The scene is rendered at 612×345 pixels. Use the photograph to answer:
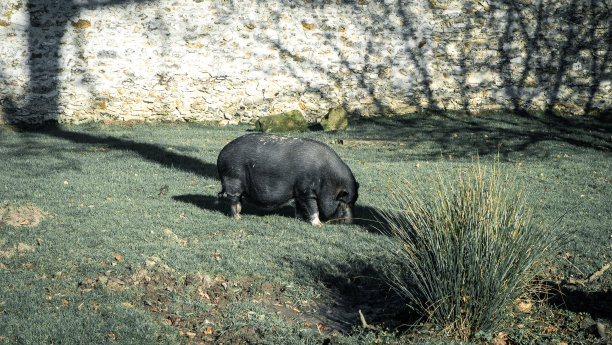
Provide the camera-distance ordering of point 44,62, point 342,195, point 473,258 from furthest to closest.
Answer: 1. point 44,62
2. point 342,195
3. point 473,258

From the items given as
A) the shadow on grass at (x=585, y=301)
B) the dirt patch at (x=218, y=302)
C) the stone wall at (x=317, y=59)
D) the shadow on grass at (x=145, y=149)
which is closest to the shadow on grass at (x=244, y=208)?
the shadow on grass at (x=145, y=149)

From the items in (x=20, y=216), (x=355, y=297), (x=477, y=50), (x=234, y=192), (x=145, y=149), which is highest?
(x=477, y=50)

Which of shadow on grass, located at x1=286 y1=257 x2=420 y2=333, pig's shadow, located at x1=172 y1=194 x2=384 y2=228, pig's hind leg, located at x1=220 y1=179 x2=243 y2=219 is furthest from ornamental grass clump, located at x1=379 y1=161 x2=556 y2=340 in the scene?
pig's hind leg, located at x1=220 y1=179 x2=243 y2=219

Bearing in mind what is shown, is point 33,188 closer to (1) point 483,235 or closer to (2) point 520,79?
(1) point 483,235

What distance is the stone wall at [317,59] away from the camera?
15117mm

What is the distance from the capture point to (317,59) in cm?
1603

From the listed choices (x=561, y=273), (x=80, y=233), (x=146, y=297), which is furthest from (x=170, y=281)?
(x=561, y=273)

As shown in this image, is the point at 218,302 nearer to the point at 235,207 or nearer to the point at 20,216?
the point at 235,207

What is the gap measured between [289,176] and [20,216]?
131 inches

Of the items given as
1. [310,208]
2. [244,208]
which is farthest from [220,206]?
[310,208]

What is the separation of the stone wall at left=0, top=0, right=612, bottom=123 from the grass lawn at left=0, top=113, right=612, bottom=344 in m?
3.78

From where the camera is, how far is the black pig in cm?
721

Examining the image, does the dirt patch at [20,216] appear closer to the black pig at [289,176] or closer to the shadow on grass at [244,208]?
the shadow on grass at [244,208]

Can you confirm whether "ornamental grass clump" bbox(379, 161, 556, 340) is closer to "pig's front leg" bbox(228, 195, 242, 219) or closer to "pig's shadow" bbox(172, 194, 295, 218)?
"pig's front leg" bbox(228, 195, 242, 219)
